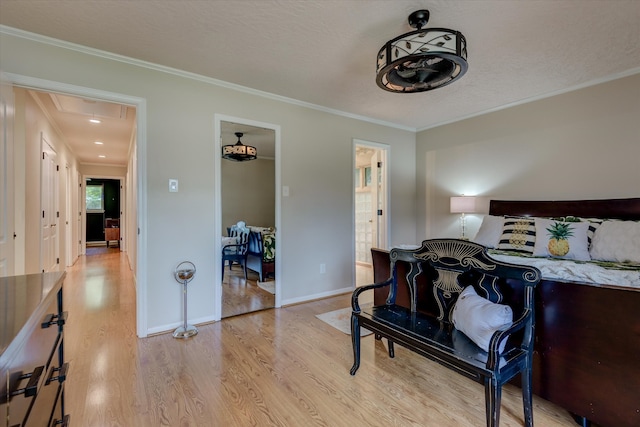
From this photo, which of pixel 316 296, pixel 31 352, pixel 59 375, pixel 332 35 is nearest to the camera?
pixel 31 352

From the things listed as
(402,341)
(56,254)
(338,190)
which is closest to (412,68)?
(402,341)

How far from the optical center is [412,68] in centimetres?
208

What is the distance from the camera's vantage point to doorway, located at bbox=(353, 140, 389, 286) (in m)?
4.75

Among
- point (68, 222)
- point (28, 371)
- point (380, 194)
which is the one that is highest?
point (380, 194)

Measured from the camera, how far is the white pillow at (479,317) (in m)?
1.57

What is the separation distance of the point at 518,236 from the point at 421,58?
7.25 feet

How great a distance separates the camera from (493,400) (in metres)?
1.38

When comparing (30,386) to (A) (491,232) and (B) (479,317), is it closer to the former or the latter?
(B) (479,317)

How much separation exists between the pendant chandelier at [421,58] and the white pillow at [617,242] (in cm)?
198

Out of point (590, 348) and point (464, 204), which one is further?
point (464, 204)

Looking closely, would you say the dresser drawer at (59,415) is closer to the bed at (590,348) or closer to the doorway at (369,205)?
the bed at (590,348)

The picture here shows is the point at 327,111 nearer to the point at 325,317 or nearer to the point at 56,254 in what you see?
the point at 325,317

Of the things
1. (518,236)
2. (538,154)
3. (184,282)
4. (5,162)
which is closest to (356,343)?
(184,282)

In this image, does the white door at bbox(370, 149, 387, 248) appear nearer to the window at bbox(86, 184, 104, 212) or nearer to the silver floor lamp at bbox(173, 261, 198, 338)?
the silver floor lamp at bbox(173, 261, 198, 338)
